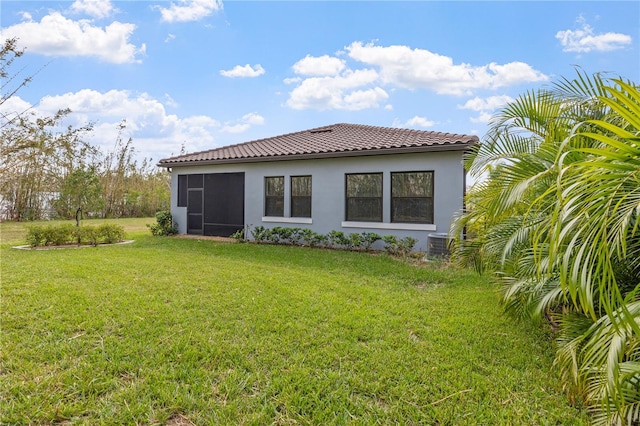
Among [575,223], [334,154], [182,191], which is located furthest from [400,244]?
[182,191]

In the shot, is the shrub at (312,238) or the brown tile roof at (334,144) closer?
the brown tile roof at (334,144)

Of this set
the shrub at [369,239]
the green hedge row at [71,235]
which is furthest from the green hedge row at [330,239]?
the green hedge row at [71,235]

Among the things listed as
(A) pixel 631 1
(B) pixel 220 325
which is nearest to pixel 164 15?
(B) pixel 220 325

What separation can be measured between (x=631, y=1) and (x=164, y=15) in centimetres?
965

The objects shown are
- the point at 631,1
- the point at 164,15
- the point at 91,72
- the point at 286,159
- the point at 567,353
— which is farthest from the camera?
the point at 286,159

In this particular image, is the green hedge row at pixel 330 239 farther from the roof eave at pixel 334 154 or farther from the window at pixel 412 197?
the roof eave at pixel 334 154

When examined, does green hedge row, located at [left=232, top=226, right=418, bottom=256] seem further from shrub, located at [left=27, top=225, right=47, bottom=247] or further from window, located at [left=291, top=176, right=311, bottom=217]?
shrub, located at [left=27, top=225, right=47, bottom=247]

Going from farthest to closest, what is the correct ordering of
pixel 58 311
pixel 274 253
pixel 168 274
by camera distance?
→ pixel 274 253, pixel 168 274, pixel 58 311

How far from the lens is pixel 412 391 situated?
2787 millimetres

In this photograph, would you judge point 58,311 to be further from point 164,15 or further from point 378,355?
point 164,15

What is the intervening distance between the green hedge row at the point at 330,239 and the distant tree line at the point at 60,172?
22.0ft

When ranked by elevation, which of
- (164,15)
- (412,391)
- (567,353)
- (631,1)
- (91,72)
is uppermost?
(164,15)

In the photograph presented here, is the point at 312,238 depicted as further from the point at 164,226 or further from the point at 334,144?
the point at 164,226

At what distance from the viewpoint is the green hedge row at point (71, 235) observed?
10.0 metres
